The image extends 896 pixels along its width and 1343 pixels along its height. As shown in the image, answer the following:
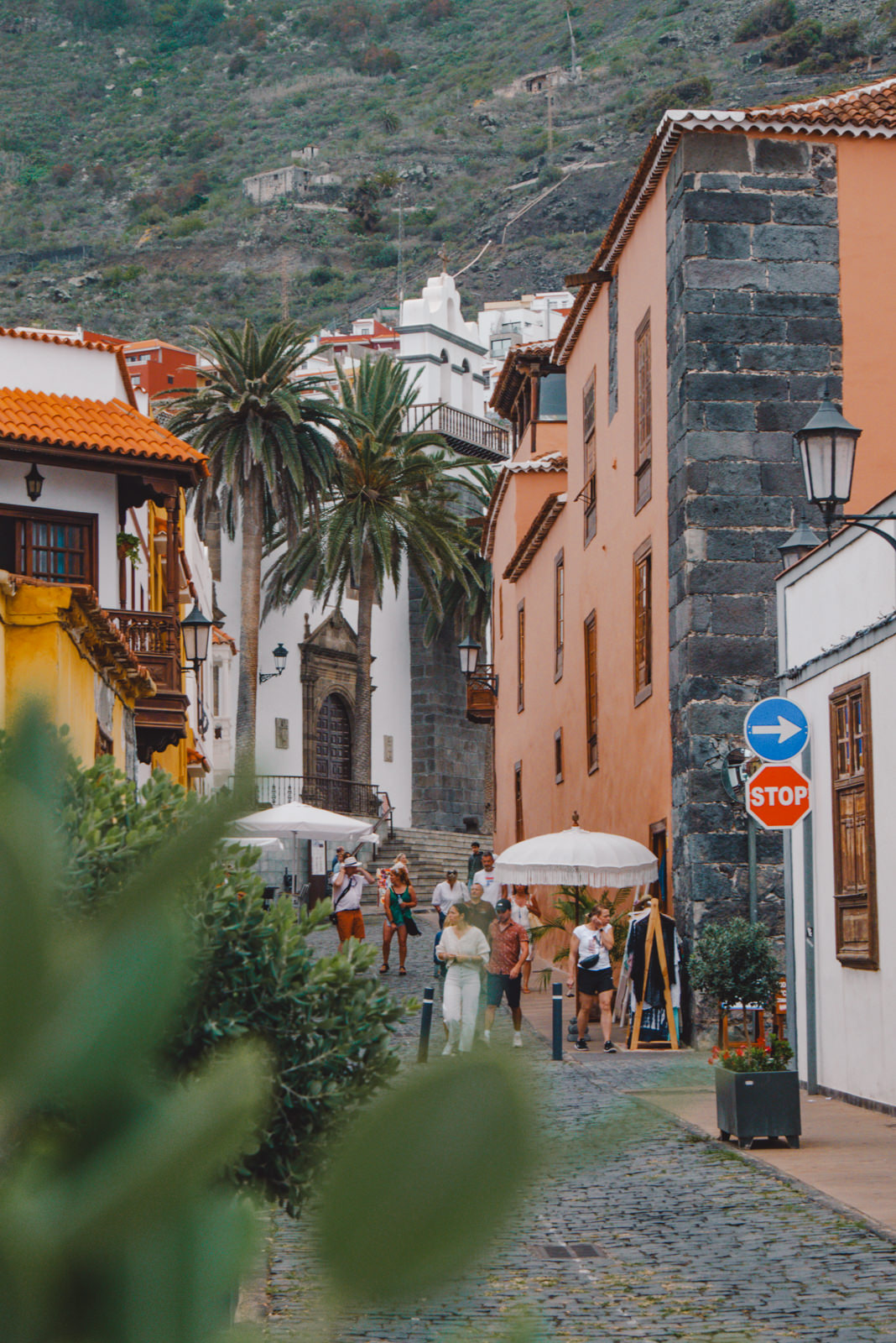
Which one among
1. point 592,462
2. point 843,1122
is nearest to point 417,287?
point 592,462

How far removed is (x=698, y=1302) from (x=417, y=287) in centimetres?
11463

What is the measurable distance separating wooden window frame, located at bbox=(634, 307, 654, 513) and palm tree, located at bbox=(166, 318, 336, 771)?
19.7m

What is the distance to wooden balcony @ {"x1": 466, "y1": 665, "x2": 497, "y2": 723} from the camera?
3691 cm

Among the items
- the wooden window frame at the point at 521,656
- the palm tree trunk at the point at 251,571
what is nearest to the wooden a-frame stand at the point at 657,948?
the wooden window frame at the point at 521,656

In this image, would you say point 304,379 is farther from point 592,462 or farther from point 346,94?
point 346,94

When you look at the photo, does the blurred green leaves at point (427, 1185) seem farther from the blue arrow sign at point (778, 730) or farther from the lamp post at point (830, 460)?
the blue arrow sign at point (778, 730)

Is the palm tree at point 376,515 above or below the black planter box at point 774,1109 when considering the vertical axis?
above

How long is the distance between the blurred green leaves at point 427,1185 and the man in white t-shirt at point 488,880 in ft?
64.7

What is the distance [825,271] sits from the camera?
1764cm

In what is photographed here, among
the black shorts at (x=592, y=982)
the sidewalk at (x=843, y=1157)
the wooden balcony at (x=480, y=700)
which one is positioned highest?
the wooden balcony at (x=480, y=700)

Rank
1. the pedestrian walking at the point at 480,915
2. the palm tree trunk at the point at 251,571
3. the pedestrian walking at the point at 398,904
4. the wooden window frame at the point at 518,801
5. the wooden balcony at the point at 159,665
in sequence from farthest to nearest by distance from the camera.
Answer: the palm tree trunk at the point at 251,571 < the wooden window frame at the point at 518,801 < the pedestrian walking at the point at 398,904 < the wooden balcony at the point at 159,665 < the pedestrian walking at the point at 480,915

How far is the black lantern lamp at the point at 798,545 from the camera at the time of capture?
607 inches

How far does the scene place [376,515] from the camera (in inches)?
1654

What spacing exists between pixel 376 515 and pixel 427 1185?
41.6 metres
